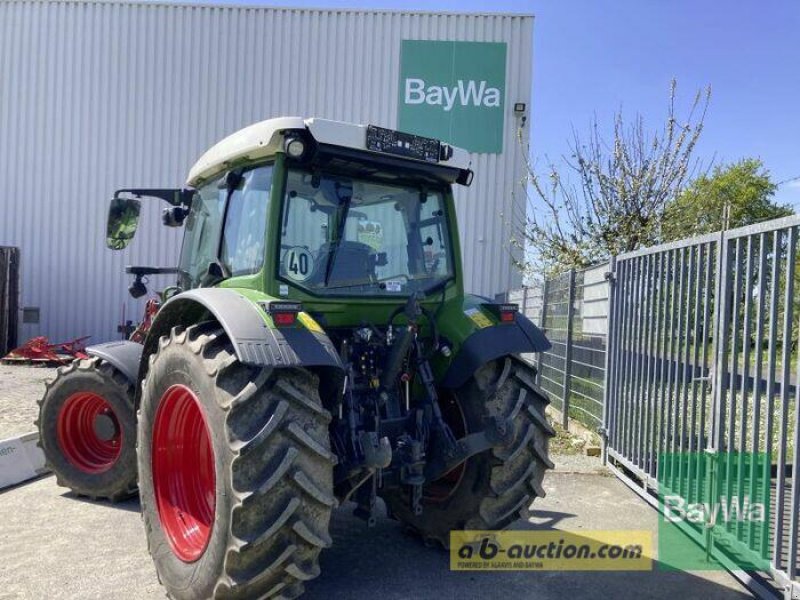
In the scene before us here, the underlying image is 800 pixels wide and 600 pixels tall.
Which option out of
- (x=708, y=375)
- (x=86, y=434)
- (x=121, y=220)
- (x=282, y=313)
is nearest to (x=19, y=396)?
(x=86, y=434)

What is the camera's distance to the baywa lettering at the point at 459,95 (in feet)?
42.3

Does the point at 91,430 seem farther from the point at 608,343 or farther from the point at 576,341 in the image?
the point at 576,341

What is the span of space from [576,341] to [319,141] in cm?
494

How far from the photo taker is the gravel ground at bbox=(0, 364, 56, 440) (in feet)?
23.4

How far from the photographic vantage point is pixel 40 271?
1379 cm

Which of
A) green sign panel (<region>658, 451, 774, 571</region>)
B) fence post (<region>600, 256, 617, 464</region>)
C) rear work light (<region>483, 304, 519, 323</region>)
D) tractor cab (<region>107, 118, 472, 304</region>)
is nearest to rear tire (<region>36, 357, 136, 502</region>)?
tractor cab (<region>107, 118, 472, 304</region>)

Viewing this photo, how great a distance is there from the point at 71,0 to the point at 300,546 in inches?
563

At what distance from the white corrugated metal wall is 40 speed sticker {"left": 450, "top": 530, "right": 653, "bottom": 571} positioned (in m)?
9.25

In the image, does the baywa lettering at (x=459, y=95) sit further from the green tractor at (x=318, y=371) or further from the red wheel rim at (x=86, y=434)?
the red wheel rim at (x=86, y=434)

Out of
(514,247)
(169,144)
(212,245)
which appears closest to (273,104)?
(169,144)

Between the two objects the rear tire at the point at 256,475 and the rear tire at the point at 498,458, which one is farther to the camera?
the rear tire at the point at 498,458

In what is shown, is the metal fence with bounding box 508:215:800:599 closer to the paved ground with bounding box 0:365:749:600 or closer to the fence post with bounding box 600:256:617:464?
the fence post with bounding box 600:256:617:464

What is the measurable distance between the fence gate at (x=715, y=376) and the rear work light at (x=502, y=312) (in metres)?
1.29

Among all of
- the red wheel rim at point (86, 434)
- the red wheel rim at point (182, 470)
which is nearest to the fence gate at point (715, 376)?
the red wheel rim at point (182, 470)
